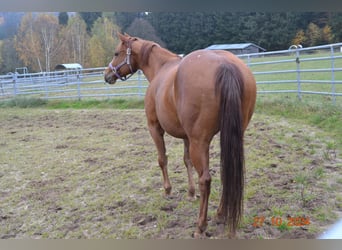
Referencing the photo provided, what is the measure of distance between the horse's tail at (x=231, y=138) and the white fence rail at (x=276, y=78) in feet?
7.05

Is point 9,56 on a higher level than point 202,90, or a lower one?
higher

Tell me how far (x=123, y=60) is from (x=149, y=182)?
2.93 ft

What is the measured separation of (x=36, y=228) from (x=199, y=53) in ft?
4.21

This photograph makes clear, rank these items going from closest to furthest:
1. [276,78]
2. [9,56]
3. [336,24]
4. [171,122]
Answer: [171,122]
[336,24]
[9,56]
[276,78]

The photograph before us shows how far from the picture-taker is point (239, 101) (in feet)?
4.16

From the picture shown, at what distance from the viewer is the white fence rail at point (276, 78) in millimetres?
3527

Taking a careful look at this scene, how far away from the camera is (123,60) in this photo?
2199 mm

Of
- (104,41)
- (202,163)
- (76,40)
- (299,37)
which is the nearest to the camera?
(202,163)

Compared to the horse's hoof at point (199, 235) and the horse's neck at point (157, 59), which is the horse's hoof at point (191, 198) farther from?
the horse's neck at point (157, 59)

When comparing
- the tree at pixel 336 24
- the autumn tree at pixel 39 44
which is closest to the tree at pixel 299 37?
the tree at pixel 336 24

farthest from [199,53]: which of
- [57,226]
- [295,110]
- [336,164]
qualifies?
[295,110]

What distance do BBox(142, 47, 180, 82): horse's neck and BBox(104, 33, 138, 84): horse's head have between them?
0.14m

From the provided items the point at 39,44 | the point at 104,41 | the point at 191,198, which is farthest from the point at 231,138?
the point at 39,44

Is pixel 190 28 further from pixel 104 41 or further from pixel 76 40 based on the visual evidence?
pixel 76 40
